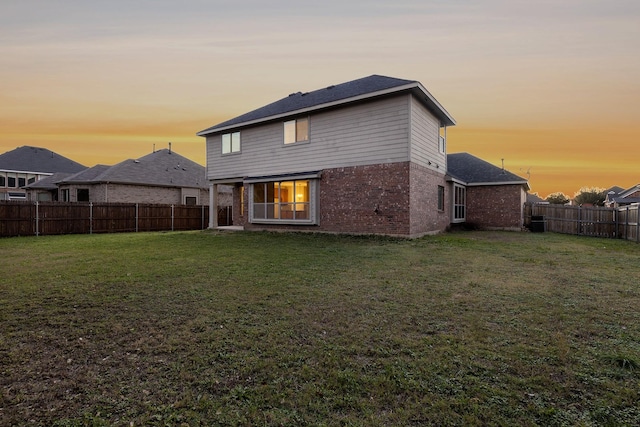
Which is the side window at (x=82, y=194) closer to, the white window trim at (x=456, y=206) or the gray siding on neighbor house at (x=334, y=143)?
the gray siding on neighbor house at (x=334, y=143)

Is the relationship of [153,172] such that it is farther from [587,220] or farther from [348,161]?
[587,220]

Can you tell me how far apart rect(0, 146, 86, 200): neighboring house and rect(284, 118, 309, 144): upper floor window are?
37.1 metres

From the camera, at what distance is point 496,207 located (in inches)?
773

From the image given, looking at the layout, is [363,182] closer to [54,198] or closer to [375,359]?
[375,359]

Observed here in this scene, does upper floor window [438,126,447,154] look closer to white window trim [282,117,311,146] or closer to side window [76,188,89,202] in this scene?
white window trim [282,117,311,146]

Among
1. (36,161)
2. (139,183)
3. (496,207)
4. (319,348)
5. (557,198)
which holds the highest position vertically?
(36,161)

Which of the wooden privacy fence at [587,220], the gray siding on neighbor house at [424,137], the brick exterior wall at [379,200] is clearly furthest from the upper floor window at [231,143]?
the wooden privacy fence at [587,220]

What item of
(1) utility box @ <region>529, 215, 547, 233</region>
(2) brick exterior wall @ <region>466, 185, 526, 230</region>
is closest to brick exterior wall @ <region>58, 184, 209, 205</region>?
(2) brick exterior wall @ <region>466, 185, 526, 230</region>

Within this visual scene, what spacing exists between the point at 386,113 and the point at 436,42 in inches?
152

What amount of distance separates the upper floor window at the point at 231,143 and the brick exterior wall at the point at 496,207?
49.1 ft

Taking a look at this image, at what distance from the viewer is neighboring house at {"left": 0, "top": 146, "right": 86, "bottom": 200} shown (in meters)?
37.8

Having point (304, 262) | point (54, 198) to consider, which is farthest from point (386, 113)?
point (54, 198)

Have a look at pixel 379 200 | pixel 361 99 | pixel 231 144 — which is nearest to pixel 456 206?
pixel 379 200

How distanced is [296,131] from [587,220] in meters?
17.1
